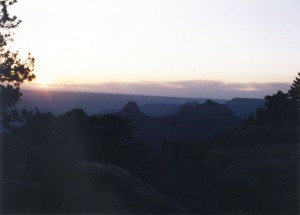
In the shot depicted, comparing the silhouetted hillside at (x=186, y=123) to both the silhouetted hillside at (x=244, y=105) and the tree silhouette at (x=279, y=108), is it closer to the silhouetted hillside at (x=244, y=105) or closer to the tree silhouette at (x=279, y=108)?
the tree silhouette at (x=279, y=108)

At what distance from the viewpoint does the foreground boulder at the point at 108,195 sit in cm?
1373

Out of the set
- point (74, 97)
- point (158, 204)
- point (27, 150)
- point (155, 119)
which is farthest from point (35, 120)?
point (74, 97)

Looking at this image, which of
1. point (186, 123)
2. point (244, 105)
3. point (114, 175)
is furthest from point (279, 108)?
point (244, 105)

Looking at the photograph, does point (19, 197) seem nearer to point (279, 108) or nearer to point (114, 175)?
point (114, 175)

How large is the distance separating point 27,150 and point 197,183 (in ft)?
18.8

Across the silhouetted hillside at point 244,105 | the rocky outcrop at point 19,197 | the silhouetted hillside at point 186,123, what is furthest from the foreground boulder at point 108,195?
the silhouetted hillside at point 244,105

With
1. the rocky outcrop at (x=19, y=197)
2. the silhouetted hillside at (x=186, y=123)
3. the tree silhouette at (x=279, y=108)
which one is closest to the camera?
the rocky outcrop at (x=19, y=197)

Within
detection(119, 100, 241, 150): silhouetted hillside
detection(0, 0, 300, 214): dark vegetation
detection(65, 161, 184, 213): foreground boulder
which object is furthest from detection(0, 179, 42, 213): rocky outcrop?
detection(119, 100, 241, 150): silhouetted hillside

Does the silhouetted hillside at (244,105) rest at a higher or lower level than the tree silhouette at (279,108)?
lower

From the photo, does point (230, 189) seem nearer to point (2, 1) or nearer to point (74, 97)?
point (2, 1)

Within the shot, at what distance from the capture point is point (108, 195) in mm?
14023

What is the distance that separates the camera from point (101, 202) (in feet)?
45.3

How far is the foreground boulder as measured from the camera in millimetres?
13727

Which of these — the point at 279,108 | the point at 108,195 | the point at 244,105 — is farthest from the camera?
the point at 244,105
